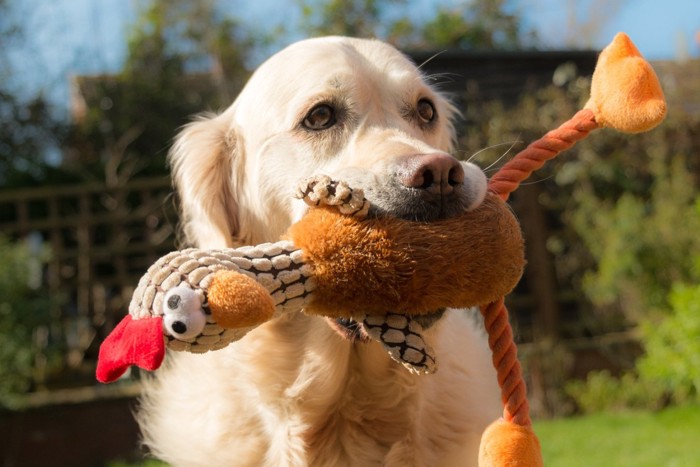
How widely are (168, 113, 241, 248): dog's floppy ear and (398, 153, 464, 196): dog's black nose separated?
110 cm

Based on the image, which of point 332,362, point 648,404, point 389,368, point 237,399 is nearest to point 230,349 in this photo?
point 237,399

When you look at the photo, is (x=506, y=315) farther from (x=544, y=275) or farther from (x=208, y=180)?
(x=544, y=275)

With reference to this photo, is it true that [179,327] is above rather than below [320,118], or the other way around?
below

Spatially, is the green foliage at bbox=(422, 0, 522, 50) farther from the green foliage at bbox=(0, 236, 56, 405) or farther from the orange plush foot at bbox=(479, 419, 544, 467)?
the orange plush foot at bbox=(479, 419, 544, 467)

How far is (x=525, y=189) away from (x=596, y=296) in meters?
1.25

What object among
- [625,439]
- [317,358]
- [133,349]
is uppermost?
[133,349]

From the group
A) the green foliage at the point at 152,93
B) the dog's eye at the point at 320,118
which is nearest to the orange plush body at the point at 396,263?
the dog's eye at the point at 320,118

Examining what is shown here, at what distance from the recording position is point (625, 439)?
236 inches

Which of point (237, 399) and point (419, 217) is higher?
point (419, 217)

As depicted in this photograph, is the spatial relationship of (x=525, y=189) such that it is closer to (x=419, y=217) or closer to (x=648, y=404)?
(x=648, y=404)

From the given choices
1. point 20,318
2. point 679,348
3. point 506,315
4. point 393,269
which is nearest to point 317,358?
point 506,315

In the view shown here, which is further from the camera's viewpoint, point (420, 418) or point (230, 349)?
point (230, 349)

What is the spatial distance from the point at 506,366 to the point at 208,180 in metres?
1.41

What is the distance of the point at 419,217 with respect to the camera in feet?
6.64
